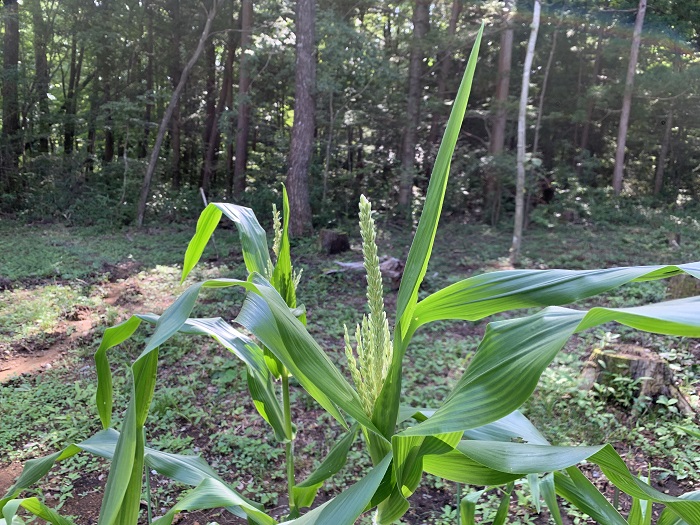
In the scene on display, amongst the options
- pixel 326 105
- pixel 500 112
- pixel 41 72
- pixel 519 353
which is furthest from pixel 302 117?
pixel 519 353

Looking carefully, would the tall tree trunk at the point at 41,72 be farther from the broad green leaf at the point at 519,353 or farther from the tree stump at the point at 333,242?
the broad green leaf at the point at 519,353

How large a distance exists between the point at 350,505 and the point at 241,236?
65cm

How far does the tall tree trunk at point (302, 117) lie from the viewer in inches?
379

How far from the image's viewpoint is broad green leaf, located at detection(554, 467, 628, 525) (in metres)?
0.89

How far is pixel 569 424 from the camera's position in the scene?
3.29m

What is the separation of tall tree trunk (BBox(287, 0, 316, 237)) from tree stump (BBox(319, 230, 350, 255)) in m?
1.33

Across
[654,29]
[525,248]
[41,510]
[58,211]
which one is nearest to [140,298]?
[41,510]

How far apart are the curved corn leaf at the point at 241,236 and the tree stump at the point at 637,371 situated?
328 centimetres

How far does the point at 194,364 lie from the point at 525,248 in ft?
23.8

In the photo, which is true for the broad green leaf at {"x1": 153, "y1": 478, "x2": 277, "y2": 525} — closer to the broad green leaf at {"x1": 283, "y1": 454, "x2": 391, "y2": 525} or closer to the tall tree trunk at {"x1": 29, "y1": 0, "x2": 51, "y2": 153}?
the broad green leaf at {"x1": 283, "y1": 454, "x2": 391, "y2": 525}

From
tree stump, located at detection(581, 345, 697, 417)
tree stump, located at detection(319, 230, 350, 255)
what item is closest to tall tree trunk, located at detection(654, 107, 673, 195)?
tree stump, located at detection(319, 230, 350, 255)

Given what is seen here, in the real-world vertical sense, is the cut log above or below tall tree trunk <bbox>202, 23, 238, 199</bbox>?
below

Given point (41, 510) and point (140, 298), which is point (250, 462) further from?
point (140, 298)

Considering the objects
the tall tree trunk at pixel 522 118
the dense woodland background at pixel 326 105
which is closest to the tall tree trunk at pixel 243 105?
the dense woodland background at pixel 326 105
